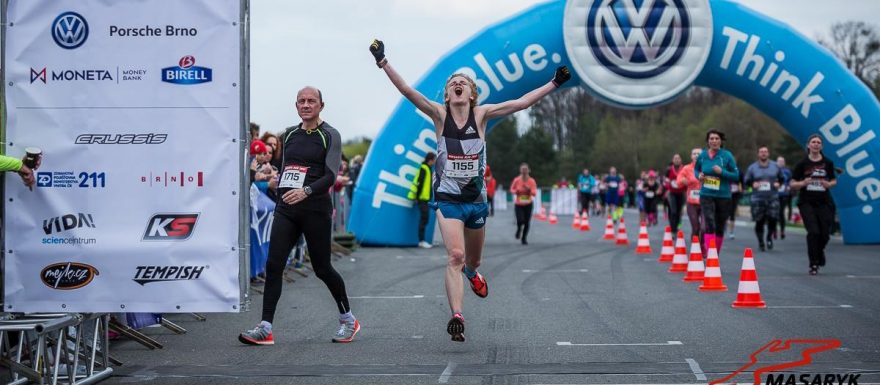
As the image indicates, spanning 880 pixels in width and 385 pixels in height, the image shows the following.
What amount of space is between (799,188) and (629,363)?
7.82 metres

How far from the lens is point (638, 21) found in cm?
2114

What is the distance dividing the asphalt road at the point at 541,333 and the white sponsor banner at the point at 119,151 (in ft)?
2.43

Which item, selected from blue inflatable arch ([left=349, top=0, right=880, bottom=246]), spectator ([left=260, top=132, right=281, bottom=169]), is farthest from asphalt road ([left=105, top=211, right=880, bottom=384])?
blue inflatable arch ([left=349, top=0, right=880, bottom=246])

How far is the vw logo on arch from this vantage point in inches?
826

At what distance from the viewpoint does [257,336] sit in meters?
7.80

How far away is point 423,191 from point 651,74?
5.00 meters

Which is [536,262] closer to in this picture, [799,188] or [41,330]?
[799,188]

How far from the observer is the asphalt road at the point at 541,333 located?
6.59m

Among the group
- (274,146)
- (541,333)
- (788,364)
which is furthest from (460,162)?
(274,146)

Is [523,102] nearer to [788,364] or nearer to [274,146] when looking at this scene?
[788,364]

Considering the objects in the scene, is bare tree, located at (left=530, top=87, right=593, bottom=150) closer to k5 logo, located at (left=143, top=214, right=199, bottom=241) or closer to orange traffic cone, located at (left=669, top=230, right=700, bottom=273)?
orange traffic cone, located at (left=669, top=230, right=700, bottom=273)

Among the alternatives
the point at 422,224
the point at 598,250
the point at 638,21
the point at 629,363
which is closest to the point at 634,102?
the point at 638,21

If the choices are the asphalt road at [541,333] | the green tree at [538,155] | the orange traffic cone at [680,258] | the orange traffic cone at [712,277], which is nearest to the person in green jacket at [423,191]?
the asphalt road at [541,333]

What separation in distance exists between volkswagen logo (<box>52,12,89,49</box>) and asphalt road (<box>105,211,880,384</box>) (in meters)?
1.97
